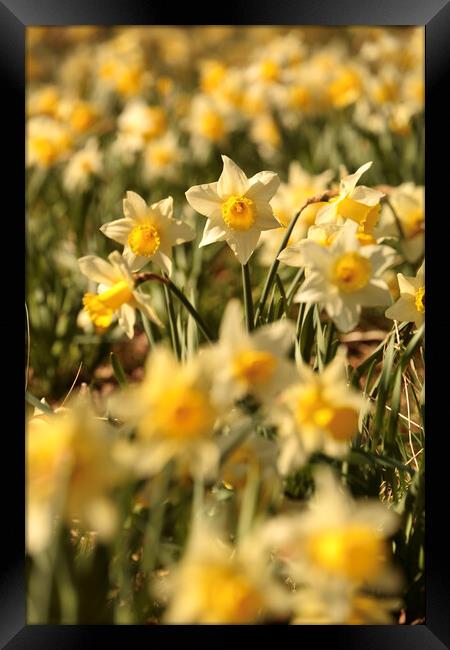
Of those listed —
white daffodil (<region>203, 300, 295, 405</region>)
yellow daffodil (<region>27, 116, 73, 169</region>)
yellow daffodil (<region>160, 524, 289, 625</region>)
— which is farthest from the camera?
yellow daffodil (<region>27, 116, 73, 169</region>)

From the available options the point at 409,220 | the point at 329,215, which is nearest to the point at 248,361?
the point at 329,215

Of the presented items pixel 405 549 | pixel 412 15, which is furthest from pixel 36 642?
pixel 412 15

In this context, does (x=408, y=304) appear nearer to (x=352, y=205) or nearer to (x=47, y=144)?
(x=352, y=205)

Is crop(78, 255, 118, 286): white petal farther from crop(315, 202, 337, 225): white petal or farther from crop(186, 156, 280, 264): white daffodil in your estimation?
crop(315, 202, 337, 225): white petal

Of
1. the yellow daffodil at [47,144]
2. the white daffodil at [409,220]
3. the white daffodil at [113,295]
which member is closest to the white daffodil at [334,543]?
the white daffodil at [113,295]

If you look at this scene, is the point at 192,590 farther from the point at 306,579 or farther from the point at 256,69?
the point at 256,69

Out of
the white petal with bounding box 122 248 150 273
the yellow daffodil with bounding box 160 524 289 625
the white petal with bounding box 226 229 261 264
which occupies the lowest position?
the yellow daffodil with bounding box 160 524 289 625

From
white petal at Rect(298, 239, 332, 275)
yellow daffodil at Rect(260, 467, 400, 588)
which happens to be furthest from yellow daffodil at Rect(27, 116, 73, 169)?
yellow daffodil at Rect(260, 467, 400, 588)

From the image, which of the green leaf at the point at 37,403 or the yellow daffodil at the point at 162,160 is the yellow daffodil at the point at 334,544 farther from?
the yellow daffodil at the point at 162,160
